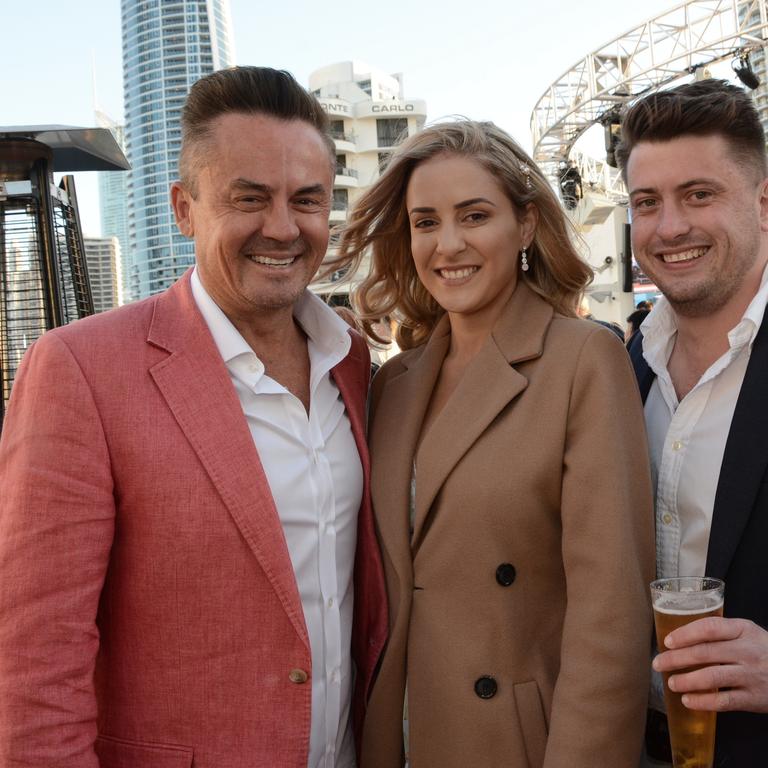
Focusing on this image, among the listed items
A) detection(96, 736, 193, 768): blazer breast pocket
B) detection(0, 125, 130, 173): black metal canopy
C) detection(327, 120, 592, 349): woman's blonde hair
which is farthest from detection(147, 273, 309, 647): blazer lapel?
detection(0, 125, 130, 173): black metal canopy

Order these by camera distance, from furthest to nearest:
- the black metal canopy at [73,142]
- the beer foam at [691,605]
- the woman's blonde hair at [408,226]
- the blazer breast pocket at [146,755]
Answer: the black metal canopy at [73,142] → the woman's blonde hair at [408,226] → the blazer breast pocket at [146,755] → the beer foam at [691,605]

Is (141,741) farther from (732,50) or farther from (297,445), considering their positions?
(732,50)

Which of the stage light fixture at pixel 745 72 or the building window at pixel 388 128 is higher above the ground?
the building window at pixel 388 128

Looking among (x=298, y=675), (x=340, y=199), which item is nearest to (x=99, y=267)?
(x=298, y=675)

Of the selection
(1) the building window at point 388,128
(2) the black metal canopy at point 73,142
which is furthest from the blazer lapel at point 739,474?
(1) the building window at point 388,128

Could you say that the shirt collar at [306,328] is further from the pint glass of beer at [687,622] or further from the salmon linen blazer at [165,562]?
the pint glass of beer at [687,622]

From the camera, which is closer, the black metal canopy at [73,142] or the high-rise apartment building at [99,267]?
the black metal canopy at [73,142]

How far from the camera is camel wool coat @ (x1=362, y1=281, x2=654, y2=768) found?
1.90 metres

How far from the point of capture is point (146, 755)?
5.94 ft

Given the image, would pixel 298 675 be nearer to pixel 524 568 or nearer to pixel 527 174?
pixel 524 568

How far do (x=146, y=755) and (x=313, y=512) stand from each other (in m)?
0.68

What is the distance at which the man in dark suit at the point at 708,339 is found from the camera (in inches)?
75.0

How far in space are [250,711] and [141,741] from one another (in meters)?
0.25

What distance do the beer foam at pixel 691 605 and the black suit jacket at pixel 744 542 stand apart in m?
0.34
